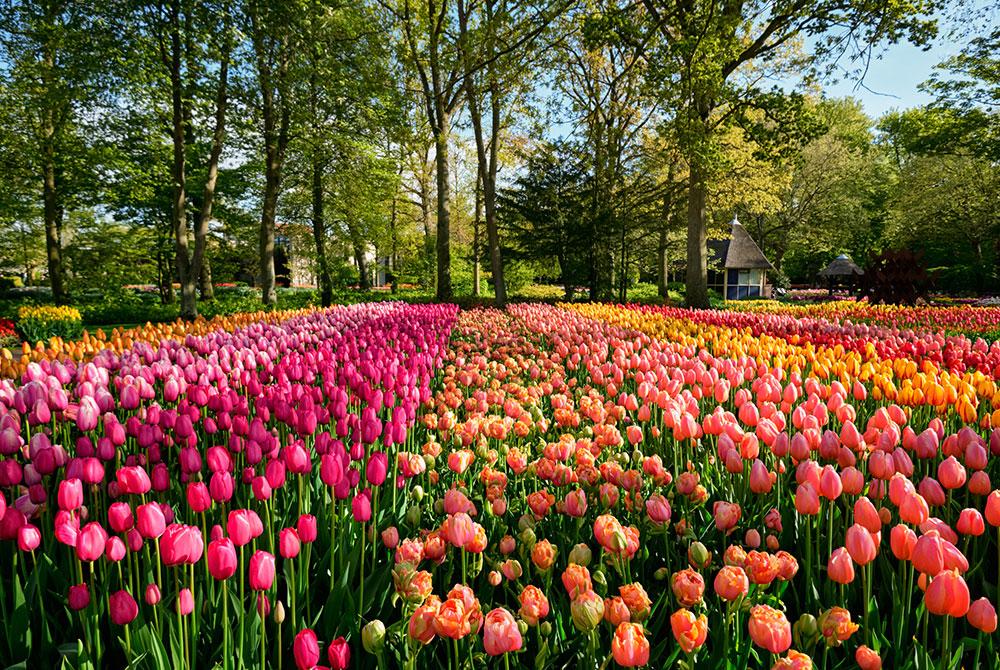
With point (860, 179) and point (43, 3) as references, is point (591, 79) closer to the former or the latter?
point (43, 3)

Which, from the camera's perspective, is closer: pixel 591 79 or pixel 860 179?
pixel 591 79

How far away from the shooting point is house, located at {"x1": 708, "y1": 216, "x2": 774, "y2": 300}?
1630 inches

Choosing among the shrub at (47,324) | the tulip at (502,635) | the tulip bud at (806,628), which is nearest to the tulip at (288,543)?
the tulip at (502,635)

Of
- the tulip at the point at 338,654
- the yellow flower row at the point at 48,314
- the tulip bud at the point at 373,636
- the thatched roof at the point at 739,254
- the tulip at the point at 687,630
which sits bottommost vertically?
the tulip bud at the point at 373,636

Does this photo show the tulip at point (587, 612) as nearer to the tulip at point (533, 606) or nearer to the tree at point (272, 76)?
the tulip at point (533, 606)

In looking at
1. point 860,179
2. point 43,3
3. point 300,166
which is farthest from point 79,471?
point 860,179

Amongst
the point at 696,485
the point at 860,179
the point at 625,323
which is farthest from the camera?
the point at 860,179

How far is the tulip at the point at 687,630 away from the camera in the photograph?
1132 millimetres

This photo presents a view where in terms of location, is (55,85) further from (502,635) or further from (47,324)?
(502,635)

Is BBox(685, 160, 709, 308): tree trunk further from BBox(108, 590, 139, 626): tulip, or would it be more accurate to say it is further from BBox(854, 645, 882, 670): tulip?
BBox(108, 590, 139, 626): tulip

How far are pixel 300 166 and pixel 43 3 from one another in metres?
12.9

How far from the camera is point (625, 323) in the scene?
28.9 feet

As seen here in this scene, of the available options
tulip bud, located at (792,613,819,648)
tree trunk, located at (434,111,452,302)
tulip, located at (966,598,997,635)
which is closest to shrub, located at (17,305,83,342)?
tree trunk, located at (434,111,452,302)

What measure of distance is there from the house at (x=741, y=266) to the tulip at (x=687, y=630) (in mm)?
42785
